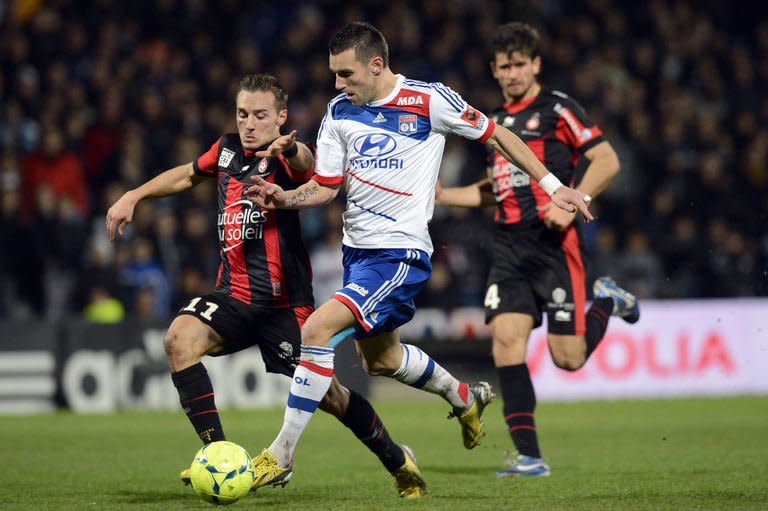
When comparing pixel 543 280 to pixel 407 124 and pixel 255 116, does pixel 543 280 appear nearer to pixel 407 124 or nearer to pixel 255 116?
pixel 407 124

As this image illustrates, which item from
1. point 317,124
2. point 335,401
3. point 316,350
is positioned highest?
point 317,124

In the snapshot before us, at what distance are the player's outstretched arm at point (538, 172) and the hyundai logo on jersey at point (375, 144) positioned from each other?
0.52m

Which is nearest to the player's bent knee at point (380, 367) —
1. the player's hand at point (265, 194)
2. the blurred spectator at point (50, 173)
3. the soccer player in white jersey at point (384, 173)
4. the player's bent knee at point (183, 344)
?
the soccer player in white jersey at point (384, 173)

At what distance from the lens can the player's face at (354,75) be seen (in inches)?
250

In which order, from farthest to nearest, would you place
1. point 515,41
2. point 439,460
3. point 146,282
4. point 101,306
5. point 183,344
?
point 146,282 → point 101,306 → point 439,460 → point 515,41 → point 183,344

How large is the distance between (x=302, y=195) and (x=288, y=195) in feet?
0.31

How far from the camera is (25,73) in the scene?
15.6 metres

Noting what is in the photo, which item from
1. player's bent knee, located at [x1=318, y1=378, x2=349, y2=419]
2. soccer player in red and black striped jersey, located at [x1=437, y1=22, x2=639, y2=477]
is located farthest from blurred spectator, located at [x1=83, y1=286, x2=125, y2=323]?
player's bent knee, located at [x1=318, y1=378, x2=349, y2=419]

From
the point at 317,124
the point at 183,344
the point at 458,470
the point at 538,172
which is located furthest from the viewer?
the point at 317,124

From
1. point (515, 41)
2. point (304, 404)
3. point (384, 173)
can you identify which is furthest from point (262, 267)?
point (515, 41)

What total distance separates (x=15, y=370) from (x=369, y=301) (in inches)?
323

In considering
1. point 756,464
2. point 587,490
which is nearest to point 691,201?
point 756,464

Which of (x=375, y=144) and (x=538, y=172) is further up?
(x=375, y=144)

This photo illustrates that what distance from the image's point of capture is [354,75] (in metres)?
6.37
